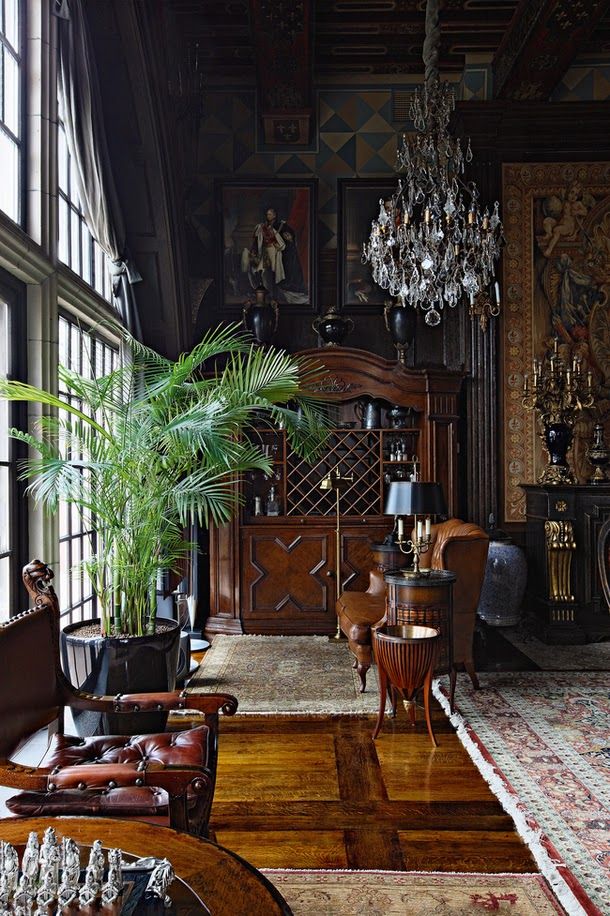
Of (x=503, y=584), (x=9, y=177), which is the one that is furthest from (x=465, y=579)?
(x=9, y=177)

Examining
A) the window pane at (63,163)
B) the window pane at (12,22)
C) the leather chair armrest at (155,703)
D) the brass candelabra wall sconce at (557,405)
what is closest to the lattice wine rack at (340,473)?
the brass candelabra wall sconce at (557,405)

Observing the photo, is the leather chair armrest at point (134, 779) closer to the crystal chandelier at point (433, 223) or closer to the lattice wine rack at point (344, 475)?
the crystal chandelier at point (433, 223)

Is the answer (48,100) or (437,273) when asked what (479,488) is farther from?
(48,100)

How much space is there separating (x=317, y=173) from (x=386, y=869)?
6.46m

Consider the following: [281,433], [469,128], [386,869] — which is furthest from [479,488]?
[386,869]

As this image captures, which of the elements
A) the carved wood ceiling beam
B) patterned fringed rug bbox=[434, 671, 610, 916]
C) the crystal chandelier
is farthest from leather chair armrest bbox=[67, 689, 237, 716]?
the carved wood ceiling beam

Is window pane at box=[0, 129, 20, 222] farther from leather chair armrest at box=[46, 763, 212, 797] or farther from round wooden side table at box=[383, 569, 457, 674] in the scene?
round wooden side table at box=[383, 569, 457, 674]

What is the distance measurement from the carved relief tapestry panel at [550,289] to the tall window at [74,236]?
382cm

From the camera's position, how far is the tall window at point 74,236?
493cm

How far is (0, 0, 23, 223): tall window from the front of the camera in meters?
3.68

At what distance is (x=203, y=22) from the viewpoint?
675cm

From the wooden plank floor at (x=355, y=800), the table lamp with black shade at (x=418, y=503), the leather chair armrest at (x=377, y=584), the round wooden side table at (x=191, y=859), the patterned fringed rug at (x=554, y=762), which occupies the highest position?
the table lamp with black shade at (x=418, y=503)

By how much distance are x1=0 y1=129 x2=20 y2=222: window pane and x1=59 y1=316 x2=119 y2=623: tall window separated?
0.96 meters

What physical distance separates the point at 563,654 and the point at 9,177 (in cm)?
504
